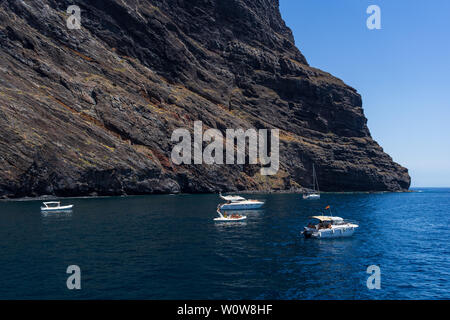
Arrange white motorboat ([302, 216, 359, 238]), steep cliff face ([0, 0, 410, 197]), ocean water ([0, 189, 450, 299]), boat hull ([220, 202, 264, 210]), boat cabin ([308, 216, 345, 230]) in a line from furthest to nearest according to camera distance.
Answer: steep cliff face ([0, 0, 410, 197])
boat hull ([220, 202, 264, 210])
boat cabin ([308, 216, 345, 230])
white motorboat ([302, 216, 359, 238])
ocean water ([0, 189, 450, 299])

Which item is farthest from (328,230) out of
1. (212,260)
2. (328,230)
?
(212,260)

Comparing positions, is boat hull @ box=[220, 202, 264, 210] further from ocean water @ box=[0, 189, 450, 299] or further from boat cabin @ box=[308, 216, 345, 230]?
boat cabin @ box=[308, 216, 345, 230]

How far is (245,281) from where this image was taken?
2561 cm

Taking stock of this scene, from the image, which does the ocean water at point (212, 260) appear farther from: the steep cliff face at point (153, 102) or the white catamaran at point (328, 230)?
the steep cliff face at point (153, 102)

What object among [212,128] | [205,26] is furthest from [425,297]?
[205,26]

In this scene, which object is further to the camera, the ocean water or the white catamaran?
the white catamaran

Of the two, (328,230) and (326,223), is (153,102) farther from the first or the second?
(328,230)

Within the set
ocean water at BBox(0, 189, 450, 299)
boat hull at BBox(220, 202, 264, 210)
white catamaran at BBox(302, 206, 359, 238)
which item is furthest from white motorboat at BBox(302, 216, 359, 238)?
boat hull at BBox(220, 202, 264, 210)

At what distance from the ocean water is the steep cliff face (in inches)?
1920

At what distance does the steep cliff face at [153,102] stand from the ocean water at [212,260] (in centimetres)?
4877

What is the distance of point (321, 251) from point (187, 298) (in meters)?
20.2

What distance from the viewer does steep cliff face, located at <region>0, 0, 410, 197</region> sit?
98000mm
